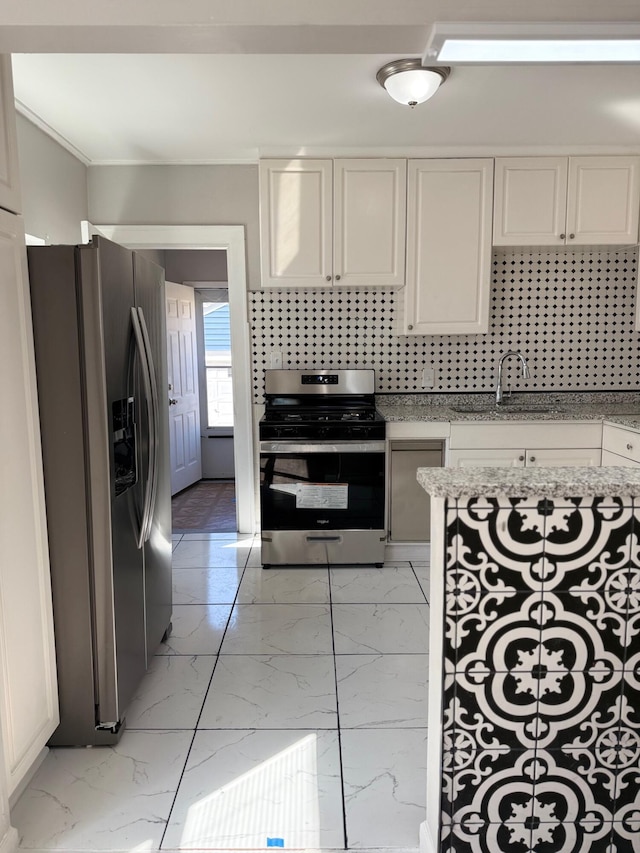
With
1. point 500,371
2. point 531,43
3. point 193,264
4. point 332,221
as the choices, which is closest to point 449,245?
point 332,221

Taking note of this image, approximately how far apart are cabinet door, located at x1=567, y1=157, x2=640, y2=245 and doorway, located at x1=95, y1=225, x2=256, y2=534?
2039mm

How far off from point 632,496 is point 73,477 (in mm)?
1564

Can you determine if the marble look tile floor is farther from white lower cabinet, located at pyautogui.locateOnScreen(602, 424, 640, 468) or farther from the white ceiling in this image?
the white ceiling

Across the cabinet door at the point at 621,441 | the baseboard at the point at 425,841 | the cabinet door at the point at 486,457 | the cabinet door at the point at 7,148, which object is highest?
the cabinet door at the point at 7,148

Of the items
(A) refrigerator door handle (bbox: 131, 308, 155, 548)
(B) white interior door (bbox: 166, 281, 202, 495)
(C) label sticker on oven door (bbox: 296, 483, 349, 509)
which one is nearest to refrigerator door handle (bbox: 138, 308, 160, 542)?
(A) refrigerator door handle (bbox: 131, 308, 155, 548)

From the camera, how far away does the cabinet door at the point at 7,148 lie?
1628mm

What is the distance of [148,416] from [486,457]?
6.57ft

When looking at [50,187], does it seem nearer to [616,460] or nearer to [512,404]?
[512,404]

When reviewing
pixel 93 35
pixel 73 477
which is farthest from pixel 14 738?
pixel 93 35

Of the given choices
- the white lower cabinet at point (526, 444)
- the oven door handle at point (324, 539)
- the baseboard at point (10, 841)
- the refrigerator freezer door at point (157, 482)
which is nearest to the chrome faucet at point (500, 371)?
the white lower cabinet at point (526, 444)

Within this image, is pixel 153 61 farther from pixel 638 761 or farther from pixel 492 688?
pixel 638 761

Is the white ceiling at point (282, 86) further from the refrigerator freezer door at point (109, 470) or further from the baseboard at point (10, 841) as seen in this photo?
the baseboard at point (10, 841)

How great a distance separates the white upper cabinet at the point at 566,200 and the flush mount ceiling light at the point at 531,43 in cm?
205

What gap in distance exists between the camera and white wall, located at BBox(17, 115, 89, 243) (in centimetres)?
300
